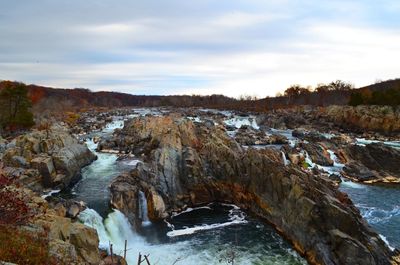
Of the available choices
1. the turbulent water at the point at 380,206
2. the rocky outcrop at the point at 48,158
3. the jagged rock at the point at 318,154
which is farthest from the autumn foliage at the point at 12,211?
the jagged rock at the point at 318,154

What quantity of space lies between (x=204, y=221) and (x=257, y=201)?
501 centimetres

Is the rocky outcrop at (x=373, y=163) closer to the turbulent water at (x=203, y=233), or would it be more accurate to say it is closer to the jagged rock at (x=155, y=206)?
the turbulent water at (x=203, y=233)

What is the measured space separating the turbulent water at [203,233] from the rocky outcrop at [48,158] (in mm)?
2300

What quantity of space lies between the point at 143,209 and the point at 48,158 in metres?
12.0

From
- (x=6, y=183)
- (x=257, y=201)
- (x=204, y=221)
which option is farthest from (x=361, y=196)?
(x=6, y=183)

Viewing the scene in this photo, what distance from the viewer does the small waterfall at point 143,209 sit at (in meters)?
28.9

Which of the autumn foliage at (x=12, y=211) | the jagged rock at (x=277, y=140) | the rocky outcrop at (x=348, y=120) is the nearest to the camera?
the autumn foliage at (x=12, y=211)

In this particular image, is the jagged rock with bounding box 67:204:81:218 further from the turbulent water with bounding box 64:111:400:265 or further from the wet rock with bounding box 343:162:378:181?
the wet rock with bounding box 343:162:378:181

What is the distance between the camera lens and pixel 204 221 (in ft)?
97.1

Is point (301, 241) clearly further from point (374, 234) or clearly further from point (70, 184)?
point (70, 184)

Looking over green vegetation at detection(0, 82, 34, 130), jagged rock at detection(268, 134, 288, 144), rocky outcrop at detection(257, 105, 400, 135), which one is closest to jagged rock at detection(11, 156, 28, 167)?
green vegetation at detection(0, 82, 34, 130)

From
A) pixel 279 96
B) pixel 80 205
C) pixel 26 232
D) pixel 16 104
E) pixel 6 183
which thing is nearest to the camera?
pixel 26 232

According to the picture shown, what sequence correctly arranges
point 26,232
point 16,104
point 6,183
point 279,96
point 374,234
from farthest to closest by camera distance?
1. point 279,96
2. point 16,104
3. point 374,234
4. point 6,183
5. point 26,232

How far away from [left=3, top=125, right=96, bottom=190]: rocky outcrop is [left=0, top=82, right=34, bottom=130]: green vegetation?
15.9 m
